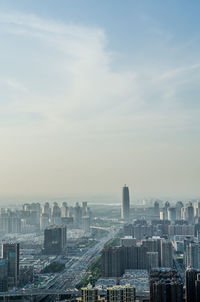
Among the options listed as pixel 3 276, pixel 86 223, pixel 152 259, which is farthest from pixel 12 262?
pixel 86 223

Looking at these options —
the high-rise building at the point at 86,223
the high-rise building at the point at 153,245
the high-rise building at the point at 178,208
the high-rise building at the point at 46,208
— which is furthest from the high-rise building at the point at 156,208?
the high-rise building at the point at 153,245

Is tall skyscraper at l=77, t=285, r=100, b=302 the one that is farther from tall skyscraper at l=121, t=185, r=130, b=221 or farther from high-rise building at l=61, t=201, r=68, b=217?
tall skyscraper at l=121, t=185, r=130, b=221

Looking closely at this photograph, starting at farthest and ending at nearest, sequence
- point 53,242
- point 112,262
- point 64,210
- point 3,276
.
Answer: point 64,210 < point 53,242 < point 112,262 < point 3,276

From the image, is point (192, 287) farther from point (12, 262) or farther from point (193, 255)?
point (12, 262)

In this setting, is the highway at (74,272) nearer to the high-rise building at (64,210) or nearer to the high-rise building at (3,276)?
the high-rise building at (3,276)

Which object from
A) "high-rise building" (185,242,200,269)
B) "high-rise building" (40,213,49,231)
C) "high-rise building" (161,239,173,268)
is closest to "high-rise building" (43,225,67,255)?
"high-rise building" (161,239,173,268)
